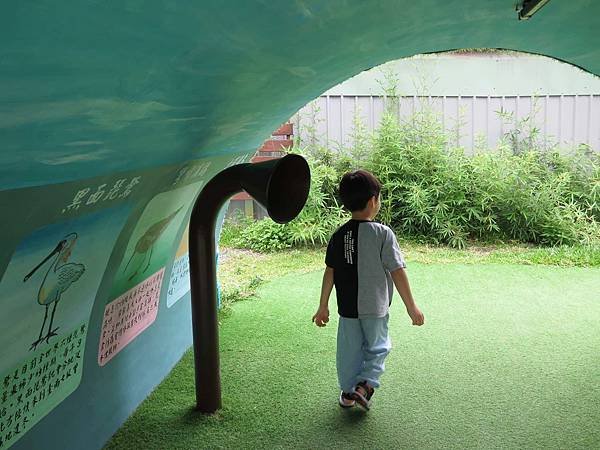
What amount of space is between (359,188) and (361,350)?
94 cm

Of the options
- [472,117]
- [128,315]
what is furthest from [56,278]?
[472,117]

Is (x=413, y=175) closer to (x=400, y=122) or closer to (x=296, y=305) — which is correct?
(x=400, y=122)

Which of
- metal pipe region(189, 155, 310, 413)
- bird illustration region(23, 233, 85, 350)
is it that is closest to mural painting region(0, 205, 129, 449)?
bird illustration region(23, 233, 85, 350)

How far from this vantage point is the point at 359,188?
320 cm

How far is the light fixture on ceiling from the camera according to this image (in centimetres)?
242

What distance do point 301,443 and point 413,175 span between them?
19.1ft

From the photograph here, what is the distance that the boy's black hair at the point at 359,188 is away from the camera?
126 inches

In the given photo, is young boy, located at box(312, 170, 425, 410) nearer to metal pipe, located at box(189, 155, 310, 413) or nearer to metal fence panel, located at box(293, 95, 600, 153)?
metal pipe, located at box(189, 155, 310, 413)

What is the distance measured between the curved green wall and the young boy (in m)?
0.78

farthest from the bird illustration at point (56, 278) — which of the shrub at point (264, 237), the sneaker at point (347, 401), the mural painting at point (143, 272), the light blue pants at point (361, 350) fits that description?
the shrub at point (264, 237)

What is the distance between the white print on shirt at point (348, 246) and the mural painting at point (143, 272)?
1004 millimetres

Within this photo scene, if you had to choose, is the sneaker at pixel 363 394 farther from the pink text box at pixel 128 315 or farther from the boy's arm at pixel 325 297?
the pink text box at pixel 128 315

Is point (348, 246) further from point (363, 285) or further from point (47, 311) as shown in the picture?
point (47, 311)

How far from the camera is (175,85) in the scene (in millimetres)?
1864
